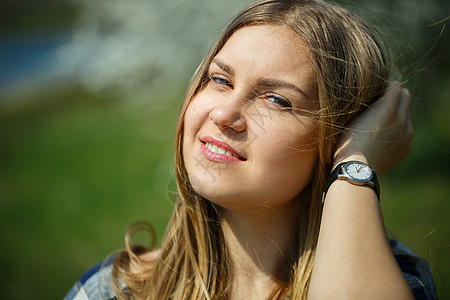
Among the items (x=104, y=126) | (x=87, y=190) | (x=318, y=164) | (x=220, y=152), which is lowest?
(x=87, y=190)

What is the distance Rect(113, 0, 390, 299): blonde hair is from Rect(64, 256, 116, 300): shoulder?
5 centimetres

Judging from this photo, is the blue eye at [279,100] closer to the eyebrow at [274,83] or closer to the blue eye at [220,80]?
the eyebrow at [274,83]

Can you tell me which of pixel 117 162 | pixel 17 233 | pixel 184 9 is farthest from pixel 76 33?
pixel 17 233

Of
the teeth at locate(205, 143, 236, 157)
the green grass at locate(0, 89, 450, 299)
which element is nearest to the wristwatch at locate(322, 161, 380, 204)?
the teeth at locate(205, 143, 236, 157)

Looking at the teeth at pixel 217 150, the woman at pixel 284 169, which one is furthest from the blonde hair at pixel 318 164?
the teeth at pixel 217 150

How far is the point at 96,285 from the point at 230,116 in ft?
3.87

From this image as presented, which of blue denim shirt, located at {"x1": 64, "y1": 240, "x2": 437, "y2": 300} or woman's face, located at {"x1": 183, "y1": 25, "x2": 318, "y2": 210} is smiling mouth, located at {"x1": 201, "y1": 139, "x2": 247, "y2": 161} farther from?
blue denim shirt, located at {"x1": 64, "y1": 240, "x2": 437, "y2": 300}

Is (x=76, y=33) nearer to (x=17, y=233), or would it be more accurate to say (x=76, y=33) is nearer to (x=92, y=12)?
(x=92, y=12)

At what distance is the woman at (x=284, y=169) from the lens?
196cm

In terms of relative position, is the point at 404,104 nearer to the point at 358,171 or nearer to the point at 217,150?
the point at 358,171

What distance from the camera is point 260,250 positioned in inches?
94.3

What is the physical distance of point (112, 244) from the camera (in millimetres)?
5645

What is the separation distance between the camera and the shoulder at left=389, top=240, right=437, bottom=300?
2291mm

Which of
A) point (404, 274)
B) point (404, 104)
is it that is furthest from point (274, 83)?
point (404, 274)
